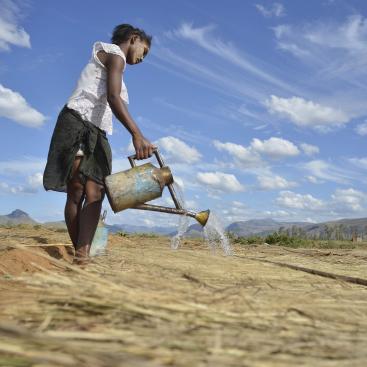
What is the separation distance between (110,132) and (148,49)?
30.2 inches

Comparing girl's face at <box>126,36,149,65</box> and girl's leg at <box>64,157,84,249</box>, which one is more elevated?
girl's face at <box>126,36,149,65</box>

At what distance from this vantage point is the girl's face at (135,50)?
3.93 meters

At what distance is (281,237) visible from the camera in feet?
43.7

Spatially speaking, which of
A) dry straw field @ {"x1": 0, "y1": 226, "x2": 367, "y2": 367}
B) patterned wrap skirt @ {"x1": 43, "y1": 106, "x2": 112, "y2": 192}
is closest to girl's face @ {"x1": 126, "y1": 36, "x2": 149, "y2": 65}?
patterned wrap skirt @ {"x1": 43, "y1": 106, "x2": 112, "y2": 192}

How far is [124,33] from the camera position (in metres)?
3.94

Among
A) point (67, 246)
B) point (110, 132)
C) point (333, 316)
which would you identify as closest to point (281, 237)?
point (67, 246)

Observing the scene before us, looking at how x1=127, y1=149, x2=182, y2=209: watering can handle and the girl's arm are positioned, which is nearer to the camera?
the girl's arm

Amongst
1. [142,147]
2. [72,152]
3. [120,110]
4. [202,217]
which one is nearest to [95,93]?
[120,110]

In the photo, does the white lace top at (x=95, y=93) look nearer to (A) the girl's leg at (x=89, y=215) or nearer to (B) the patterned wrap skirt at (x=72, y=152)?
(B) the patterned wrap skirt at (x=72, y=152)

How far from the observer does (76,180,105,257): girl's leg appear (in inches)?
139

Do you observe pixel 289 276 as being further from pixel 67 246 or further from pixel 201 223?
pixel 67 246

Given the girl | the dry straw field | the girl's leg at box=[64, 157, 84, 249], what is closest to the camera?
the dry straw field

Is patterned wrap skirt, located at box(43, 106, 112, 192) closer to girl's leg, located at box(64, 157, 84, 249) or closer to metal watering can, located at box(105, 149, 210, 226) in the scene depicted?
girl's leg, located at box(64, 157, 84, 249)

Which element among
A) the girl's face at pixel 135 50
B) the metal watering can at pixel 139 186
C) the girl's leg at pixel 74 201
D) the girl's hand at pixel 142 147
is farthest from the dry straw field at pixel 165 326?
the girl's face at pixel 135 50
